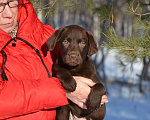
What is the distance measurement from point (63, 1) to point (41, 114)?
1.97 metres

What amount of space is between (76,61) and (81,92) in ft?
1.13

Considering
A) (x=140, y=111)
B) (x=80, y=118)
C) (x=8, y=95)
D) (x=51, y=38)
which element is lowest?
(x=140, y=111)

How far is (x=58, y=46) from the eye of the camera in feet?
8.47

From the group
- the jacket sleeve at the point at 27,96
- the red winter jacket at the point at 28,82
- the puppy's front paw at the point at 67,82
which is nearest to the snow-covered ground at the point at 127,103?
the puppy's front paw at the point at 67,82

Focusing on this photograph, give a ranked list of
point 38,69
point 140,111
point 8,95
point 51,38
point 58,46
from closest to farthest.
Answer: point 8,95 → point 38,69 → point 51,38 → point 58,46 → point 140,111

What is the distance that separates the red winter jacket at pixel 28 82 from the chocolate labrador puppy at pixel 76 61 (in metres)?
0.17

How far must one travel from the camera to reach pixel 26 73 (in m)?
2.05

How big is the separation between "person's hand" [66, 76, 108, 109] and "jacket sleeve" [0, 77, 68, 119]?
28 cm

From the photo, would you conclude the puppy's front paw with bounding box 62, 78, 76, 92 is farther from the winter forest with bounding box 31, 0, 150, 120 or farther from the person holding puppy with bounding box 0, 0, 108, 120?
the winter forest with bounding box 31, 0, 150, 120

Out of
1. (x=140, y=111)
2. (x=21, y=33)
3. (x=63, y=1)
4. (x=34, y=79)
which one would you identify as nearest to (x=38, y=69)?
(x=34, y=79)

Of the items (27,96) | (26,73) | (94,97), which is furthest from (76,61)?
(27,96)

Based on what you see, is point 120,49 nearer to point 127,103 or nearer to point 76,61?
point 76,61

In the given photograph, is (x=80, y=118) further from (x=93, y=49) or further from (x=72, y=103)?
(x=93, y=49)

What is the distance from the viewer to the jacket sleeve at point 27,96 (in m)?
1.74
